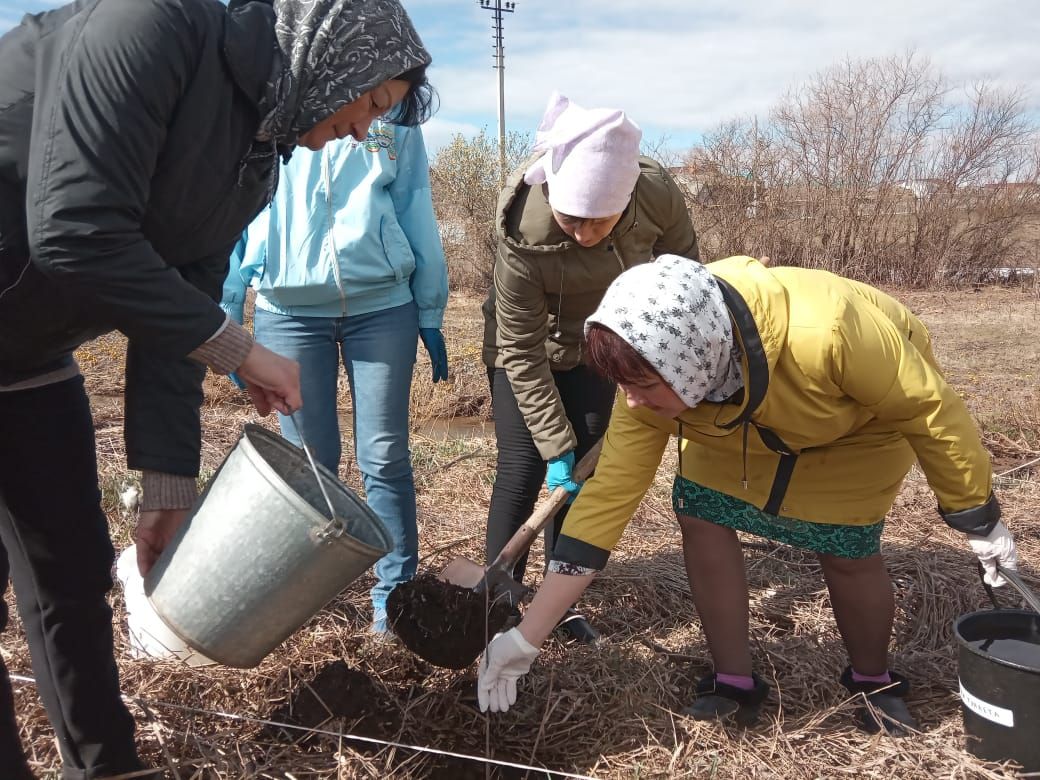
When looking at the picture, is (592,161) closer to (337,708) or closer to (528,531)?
(528,531)

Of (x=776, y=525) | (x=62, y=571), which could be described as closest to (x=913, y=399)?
(x=776, y=525)

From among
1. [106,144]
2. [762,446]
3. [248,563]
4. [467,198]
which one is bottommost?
Result: [467,198]

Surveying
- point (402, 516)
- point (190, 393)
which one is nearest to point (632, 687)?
point (402, 516)

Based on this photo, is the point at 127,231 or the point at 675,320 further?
the point at 675,320

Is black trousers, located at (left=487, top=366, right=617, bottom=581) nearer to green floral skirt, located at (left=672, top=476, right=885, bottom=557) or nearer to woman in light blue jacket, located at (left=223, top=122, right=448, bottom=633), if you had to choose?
woman in light blue jacket, located at (left=223, top=122, right=448, bottom=633)

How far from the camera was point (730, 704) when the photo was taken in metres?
2.37

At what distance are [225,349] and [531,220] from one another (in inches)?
50.3

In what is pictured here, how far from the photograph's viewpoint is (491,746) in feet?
7.47

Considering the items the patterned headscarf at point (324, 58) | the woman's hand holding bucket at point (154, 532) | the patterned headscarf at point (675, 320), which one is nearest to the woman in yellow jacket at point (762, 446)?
the patterned headscarf at point (675, 320)

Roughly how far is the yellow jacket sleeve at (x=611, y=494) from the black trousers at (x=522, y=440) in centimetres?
64

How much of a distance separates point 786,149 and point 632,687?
13103mm

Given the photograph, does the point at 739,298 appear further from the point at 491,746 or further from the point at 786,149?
the point at 786,149

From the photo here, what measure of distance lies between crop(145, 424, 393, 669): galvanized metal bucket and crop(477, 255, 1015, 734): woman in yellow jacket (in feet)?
2.05

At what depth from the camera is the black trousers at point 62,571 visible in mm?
1623
